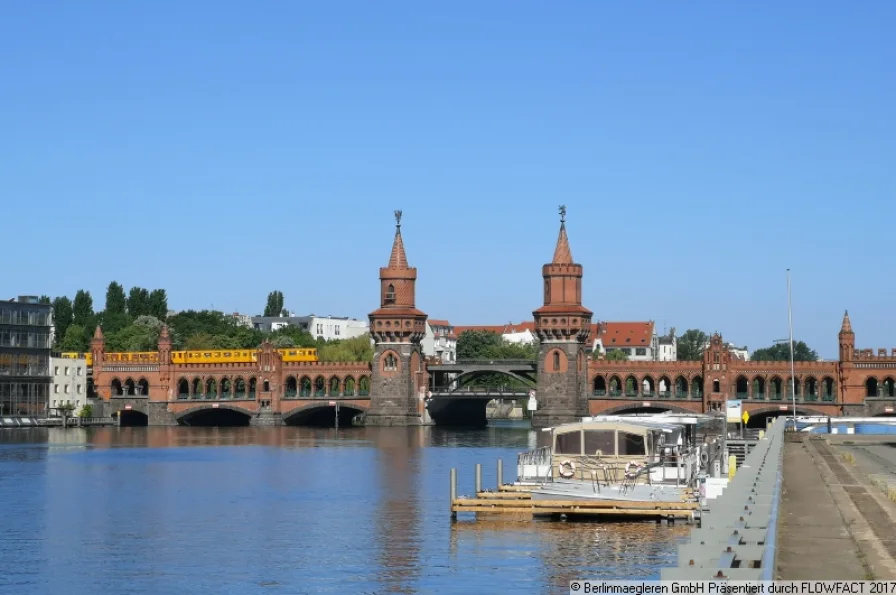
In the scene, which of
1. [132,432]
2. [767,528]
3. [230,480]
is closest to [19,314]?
[132,432]

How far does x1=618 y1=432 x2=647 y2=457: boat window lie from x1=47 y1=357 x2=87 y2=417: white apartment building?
382ft

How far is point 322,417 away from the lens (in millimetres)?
169500

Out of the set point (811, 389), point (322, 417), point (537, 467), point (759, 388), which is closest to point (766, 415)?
point (811, 389)

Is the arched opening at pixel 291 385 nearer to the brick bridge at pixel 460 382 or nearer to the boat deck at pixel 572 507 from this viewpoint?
the brick bridge at pixel 460 382

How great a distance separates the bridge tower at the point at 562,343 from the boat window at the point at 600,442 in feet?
309

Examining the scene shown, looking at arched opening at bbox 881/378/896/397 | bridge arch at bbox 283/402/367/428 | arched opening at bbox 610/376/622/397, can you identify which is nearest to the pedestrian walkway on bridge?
arched opening at bbox 881/378/896/397

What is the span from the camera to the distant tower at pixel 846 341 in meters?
140

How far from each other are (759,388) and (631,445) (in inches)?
4268

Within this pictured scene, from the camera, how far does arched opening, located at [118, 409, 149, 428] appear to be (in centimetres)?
16988

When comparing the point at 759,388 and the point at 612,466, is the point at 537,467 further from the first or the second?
the point at 759,388

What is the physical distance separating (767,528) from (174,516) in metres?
38.2

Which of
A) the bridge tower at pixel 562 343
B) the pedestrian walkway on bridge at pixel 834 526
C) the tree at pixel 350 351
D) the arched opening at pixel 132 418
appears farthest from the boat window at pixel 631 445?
the tree at pixel 350 351

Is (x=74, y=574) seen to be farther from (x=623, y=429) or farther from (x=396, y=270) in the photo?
(x=396, y=270)

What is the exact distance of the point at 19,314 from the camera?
152 meters
